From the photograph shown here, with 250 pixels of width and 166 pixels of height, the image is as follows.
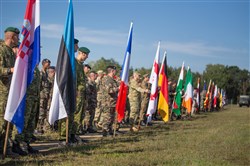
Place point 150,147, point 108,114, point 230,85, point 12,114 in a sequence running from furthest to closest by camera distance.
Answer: point 230,85, point 108,114, point 150,147, point 12,114

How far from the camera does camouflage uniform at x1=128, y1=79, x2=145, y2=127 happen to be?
1380 cm

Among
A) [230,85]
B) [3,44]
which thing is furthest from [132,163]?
[230,85]

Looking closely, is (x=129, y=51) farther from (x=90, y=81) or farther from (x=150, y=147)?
(x=150, y=147)

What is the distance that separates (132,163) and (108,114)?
444cm

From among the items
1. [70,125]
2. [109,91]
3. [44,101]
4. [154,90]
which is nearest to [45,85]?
[44,101]

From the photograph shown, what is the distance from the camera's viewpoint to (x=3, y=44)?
271 inches

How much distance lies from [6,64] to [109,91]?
4.71 metres

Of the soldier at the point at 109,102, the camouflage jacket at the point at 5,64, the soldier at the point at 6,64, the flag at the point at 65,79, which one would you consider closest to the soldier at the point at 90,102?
the soldier at the point at 109,102

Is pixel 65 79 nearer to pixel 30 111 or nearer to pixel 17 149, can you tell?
pixel 30 111

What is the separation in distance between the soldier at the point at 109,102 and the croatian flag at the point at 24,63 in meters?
4.26

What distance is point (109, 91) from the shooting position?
11062mm

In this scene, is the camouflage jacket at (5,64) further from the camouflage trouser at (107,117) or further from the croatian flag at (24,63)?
the camouflage trouser at (107,117)

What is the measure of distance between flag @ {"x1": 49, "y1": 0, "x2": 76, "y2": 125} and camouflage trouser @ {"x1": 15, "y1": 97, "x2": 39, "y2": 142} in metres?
0.37

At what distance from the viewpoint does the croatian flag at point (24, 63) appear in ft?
20.9
